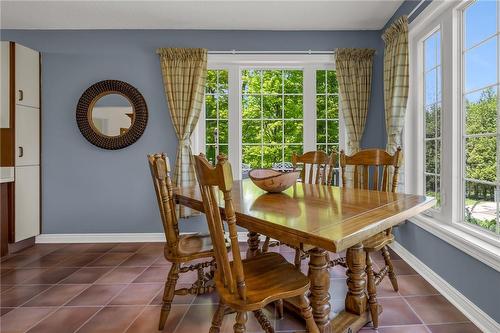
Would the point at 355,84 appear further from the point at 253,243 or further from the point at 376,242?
the point at 253,243

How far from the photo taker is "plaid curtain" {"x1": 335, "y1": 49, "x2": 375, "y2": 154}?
3.51 m

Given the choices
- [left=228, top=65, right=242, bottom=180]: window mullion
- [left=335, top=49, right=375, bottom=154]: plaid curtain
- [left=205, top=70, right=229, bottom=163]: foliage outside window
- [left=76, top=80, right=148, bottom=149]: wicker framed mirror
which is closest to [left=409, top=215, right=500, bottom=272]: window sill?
[left=335, top=49, right=375, bottom=154]: plaid curtain

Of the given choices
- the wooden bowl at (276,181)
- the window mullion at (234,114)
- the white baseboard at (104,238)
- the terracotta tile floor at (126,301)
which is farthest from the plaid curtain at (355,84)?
the white baseboard at (104,238)

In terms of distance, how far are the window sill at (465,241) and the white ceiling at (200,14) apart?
2184 mm

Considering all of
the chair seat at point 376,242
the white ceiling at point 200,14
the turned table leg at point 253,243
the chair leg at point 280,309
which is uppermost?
the white ceiling at point 200,14

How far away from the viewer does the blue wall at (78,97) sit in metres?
3.63

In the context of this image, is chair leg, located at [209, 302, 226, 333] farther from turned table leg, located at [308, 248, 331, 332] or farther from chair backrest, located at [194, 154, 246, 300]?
turned table leg, located at [308, 248, 331, 332]

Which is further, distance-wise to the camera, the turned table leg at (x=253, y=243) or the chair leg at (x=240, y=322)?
the turned table leg at (x=253, y=243)

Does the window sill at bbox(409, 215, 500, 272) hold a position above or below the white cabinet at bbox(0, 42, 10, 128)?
below

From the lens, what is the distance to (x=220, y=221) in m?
1.20

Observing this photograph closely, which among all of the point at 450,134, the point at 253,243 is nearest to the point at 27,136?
the point at 253,243

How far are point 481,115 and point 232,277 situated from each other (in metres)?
2.03

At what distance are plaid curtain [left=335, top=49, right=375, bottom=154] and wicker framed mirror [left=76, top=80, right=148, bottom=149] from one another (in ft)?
7.92

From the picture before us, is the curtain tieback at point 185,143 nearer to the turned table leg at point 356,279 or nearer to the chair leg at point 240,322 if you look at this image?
the turned table leg at point 356,279
